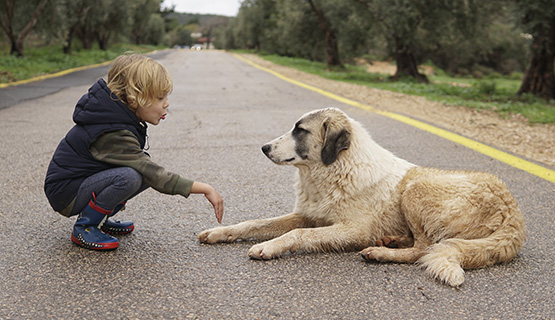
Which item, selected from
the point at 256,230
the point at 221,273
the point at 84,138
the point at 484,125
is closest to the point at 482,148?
the point at 484,125

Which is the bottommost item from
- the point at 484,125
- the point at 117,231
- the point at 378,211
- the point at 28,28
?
the point at 28,28

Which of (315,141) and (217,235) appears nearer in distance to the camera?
(217,235)

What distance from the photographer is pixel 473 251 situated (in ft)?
10.3

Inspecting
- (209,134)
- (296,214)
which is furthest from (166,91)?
(209,134)

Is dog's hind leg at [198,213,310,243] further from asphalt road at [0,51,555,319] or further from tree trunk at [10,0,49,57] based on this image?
tree trunk at [10,0,49,57]

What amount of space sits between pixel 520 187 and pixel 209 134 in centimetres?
454

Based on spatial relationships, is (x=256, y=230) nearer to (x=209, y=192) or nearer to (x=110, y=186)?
(x=209, y=192)

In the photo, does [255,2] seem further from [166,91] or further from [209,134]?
[166,91]

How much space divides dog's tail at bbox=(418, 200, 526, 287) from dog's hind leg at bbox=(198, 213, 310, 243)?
987 mm

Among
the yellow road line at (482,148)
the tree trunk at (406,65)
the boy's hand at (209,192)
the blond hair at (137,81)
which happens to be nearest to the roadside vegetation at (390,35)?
the tree trunk at (406,65)

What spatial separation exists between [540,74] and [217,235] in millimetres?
14942

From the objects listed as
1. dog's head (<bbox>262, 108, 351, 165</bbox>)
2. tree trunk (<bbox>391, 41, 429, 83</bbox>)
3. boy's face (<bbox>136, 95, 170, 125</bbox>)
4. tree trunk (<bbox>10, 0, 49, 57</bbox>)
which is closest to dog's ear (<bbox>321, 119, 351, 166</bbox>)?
dog's head (<bbox>262, 108, 351, 165</bbox>)

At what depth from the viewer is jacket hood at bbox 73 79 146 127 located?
3.24 meters

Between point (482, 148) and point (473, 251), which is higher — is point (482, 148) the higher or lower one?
the lower one
